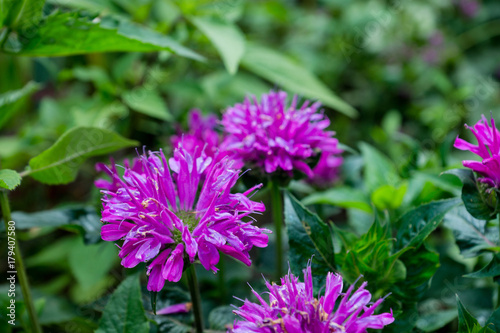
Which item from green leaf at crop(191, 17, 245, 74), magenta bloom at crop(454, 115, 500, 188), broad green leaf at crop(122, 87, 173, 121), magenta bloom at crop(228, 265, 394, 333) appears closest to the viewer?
magenta bloom at crop(228, 265, 394, 333)

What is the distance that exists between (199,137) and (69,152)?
27 cm

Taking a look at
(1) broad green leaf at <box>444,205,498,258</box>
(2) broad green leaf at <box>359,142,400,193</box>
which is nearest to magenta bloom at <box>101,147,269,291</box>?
(1) broad green leaf at <box>444,205,498,258</box>

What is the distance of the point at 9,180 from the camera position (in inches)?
26.0

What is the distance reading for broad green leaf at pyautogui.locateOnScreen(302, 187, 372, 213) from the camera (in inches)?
37.8

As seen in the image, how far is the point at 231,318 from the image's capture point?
0.80 meters

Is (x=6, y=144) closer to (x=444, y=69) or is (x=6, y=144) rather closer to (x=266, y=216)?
(x=266, y=216)

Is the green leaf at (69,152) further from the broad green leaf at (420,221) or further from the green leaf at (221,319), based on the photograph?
the broad green leaf at (420,221)

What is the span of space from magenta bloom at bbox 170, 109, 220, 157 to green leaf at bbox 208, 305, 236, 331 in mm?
296

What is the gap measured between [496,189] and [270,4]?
134 centimetres

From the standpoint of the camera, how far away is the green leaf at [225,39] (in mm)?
1068

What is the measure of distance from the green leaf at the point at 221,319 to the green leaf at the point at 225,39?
533 millimetres

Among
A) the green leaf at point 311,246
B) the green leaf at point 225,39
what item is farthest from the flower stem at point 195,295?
the green leaf at point 225,39

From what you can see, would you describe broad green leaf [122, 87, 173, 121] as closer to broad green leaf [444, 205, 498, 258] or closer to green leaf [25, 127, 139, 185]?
green leaf [25, 127, 139, 185]

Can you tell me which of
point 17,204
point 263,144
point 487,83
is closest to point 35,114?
point 17,204
